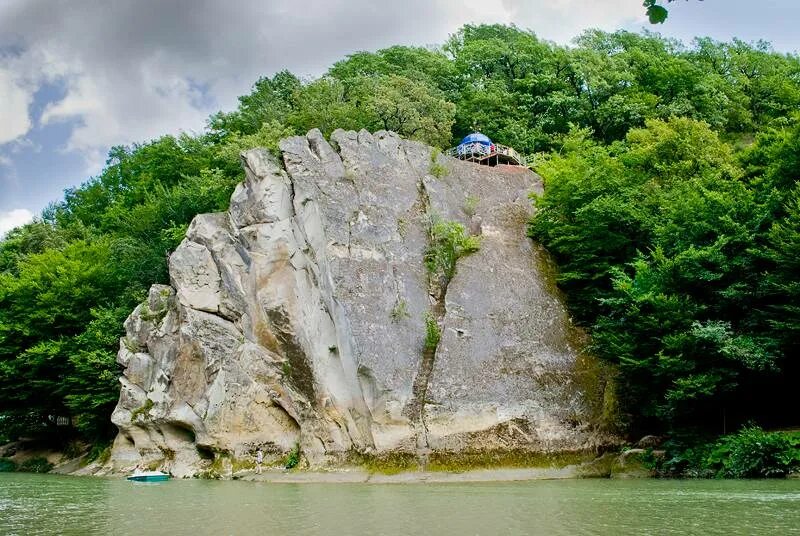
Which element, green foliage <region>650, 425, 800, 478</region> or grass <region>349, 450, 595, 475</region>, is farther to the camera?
grass <region>349, 450, 595, 475</region>

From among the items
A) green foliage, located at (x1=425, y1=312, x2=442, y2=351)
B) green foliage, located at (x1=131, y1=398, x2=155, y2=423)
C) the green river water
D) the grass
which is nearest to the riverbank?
A: the grass

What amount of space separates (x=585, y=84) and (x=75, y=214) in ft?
152

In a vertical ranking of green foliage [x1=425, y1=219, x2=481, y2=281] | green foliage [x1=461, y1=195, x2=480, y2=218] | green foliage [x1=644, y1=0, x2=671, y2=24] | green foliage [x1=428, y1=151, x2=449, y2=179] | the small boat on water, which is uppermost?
green foliage [x1=428, y1=151, x2=449, y2=179]

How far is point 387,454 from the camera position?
83.8 ft

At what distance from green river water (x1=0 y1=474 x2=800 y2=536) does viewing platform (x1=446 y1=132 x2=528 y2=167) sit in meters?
23.9

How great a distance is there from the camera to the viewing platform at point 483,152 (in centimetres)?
4238

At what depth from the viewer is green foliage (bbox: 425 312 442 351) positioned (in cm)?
2808

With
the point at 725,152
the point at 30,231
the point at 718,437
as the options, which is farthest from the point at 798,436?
the point at 30,231

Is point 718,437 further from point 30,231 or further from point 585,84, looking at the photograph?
point 30,231

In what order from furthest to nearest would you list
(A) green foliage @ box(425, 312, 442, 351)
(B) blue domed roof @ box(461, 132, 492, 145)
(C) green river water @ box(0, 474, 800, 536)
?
1. (B) blue domed roof @ box(461, 132, 492, 145)
2. (A) green foliage @ box(425, 312, 442, 351)
3. (C) green river water @ box(0, 474, 800, 536)

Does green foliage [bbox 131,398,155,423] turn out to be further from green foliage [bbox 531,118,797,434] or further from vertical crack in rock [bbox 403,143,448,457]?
green foliage [bbox 531,118,797,434]

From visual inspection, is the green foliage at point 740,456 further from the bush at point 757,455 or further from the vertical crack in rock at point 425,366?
the vertical crack in rock at point 425,366

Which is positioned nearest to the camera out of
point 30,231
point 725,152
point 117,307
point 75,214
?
point 725,152

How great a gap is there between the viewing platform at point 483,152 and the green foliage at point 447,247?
11.4 metres
